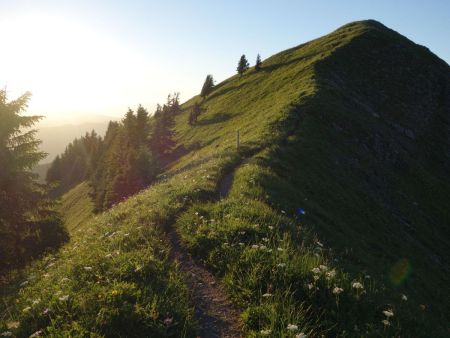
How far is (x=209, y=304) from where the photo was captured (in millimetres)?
7801

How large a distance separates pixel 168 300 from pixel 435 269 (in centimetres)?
2233

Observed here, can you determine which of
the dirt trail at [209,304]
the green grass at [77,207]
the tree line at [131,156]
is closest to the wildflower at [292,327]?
the dirt trail at [209,304]

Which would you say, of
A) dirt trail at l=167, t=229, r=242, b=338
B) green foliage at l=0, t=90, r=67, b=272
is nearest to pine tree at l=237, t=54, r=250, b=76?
green foliage at l=0, t=90, r=67, b=272

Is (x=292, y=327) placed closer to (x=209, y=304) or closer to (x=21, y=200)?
(x=209, y=304)

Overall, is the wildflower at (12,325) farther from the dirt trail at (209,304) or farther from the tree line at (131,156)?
the tree line at (131,156)

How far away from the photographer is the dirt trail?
275 inches

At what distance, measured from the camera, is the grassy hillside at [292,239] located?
6875mm

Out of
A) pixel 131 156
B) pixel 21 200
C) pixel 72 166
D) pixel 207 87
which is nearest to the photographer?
pixel 21 200

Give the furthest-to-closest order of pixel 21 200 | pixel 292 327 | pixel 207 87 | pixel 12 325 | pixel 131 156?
pixel 207 87 < pixel 131 156 < pixel 21 200 < pixel 12 325 < pixel 292 327

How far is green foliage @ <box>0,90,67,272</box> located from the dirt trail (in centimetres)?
998

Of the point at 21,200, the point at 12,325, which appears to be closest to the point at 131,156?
the point at 21,200

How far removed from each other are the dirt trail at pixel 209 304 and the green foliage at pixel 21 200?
998cm

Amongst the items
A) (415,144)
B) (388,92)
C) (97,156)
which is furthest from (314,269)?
(97,156)

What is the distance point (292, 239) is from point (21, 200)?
48.0 ft
